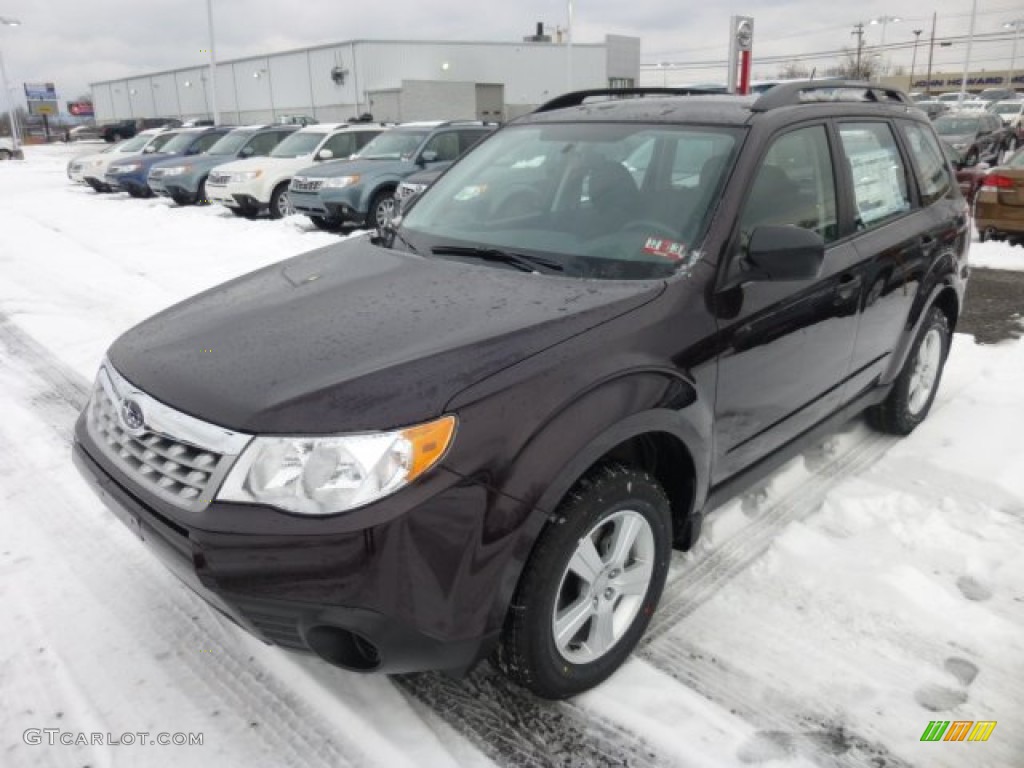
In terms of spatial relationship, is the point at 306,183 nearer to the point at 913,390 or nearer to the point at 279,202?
the point at 279,202

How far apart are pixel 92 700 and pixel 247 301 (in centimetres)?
137

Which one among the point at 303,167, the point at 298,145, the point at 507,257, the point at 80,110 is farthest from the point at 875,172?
the point at 80,110

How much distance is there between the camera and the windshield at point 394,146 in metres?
12.6

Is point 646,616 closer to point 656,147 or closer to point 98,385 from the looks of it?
point 656,147

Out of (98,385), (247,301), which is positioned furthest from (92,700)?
(247,301)

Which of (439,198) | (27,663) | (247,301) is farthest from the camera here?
(439,198)

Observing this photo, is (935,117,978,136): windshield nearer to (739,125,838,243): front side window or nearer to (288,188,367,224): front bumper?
(288,188,367,224): front bumper

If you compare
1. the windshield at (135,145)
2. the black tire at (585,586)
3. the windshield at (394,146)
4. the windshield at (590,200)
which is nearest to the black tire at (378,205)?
the windshield at (394,146)

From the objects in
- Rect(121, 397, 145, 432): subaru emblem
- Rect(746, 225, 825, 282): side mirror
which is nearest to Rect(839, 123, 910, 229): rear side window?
Rect(746, 225, 825, 282): side mirror

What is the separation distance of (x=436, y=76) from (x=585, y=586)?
50324 millimetres

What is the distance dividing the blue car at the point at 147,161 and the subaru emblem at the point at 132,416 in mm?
16626

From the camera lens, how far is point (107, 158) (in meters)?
19.4

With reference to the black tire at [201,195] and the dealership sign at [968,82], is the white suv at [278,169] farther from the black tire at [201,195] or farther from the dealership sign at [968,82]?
the dealership sign at [968,82]

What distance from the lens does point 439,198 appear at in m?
3.57
